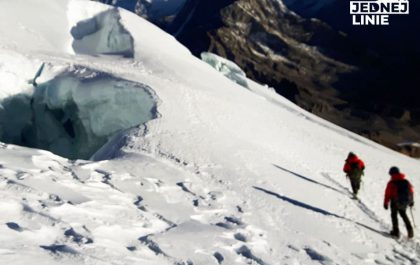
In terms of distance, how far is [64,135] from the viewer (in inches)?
709

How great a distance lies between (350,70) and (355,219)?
307 ft

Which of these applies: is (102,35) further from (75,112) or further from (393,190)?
(393,190)

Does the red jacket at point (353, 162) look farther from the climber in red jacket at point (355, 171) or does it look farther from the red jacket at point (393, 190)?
the red jacket at point (393, 190)

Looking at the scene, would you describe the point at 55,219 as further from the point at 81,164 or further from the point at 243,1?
the point at 243,1

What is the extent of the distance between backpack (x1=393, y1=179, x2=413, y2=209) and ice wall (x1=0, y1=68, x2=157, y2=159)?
780 cm

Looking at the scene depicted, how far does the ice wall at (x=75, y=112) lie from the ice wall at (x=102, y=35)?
516 centimetres

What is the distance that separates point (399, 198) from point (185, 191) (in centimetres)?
468

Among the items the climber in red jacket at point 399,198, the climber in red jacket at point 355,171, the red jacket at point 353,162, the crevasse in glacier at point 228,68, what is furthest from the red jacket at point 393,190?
the crevasse in glacier at point 228,68

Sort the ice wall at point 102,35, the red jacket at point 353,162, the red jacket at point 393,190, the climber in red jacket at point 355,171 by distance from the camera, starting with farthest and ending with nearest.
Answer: the ice wall at point 102,35, the red jacket at point 353,162, the climber in red jacket at point 355,171, the red jacket at point 393,190

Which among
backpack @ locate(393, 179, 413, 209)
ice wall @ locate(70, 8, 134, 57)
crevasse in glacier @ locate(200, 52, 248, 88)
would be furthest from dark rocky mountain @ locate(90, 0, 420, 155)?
backpack @ locate(393, 179, 413, 209)

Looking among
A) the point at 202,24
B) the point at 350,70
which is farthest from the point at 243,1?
the point at 350,70

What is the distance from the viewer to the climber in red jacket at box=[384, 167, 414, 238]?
408 inches

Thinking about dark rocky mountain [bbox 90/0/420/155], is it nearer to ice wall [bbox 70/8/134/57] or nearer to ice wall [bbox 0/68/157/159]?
ice wall [bbox 70/8/134/57]

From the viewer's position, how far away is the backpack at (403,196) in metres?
10.4
